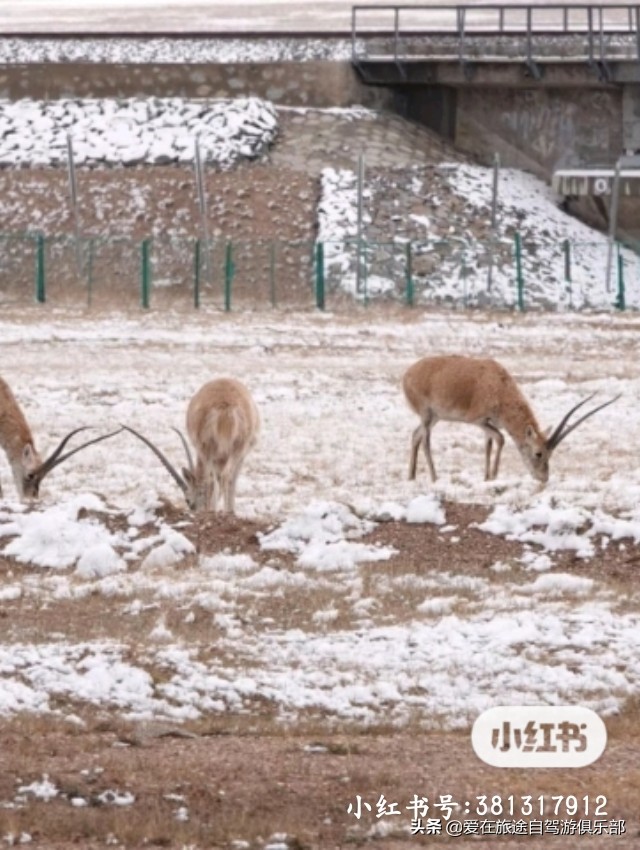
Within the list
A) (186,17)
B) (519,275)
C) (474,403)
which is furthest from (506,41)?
(474,403)

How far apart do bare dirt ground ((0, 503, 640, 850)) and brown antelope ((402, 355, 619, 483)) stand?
8.89 metres

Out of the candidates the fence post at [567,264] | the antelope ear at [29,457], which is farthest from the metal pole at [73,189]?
the antelope ear at [29,457]

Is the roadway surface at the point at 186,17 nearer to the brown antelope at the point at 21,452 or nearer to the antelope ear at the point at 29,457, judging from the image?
the brown antelope at the point at 21,452

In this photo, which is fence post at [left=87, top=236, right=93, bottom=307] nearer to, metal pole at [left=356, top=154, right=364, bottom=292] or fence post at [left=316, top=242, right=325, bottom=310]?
fence post at [left=316, top=242, right=325, bottom=310]

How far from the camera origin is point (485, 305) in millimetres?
46281

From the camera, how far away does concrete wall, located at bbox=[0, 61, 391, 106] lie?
57656 mm

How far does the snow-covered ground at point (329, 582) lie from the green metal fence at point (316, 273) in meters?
19.3

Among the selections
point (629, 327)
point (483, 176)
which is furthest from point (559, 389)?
point (483, 176)

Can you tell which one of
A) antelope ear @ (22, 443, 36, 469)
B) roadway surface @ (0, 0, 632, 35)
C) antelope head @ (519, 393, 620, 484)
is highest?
roadway surface @ (0, 0, 632, 35)

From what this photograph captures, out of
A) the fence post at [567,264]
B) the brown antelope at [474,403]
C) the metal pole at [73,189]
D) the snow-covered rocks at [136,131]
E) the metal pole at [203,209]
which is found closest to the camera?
the brown antelope at [474,403]

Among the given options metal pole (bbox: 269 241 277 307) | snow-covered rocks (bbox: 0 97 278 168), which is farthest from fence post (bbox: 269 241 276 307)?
snow-covered rocks (bbox: 0 97 278 168)

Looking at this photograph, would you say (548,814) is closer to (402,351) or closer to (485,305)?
(402,351)

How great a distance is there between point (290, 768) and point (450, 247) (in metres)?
39.4

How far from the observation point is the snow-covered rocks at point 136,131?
54156 mm
